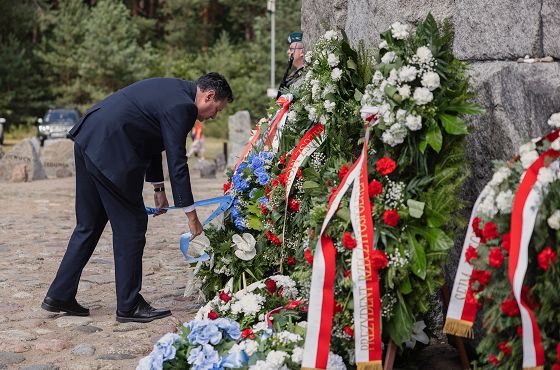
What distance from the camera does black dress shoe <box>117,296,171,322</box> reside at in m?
5.78

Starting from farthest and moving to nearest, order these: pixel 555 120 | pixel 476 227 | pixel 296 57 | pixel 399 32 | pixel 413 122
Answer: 1. pixel 296 57
2. pixel 399 32
3. pixel 413 122
4. pixel 476 227
5. pixel 555 120

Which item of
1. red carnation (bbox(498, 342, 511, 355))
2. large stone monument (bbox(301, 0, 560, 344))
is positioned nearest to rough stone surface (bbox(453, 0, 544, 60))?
large stone monument (bbox(301, 0, 560, 344))

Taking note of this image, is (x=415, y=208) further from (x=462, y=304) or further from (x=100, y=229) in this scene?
(x=100, y=229)

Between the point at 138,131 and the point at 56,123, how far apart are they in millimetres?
29339

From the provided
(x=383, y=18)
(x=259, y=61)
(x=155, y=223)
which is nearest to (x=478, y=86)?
(x=383, y=18)

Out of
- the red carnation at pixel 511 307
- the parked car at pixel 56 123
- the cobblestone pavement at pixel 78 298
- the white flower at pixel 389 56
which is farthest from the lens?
the parked car at pixel 56 123

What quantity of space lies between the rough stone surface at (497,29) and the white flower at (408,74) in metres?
0.61

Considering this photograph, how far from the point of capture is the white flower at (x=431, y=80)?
3.96 m

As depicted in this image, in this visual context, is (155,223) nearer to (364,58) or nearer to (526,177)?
(364,58)

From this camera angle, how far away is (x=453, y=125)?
396 centimetres

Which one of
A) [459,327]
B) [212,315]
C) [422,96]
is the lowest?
[212,315]

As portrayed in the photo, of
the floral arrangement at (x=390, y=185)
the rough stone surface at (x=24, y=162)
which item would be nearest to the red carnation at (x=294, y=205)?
the floral arrangement at (x=390, y=185)

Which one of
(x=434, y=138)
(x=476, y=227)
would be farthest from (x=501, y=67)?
(x=476, y=227)

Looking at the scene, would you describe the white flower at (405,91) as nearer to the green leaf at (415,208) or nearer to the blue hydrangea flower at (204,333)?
the green leaf at (415,208)
